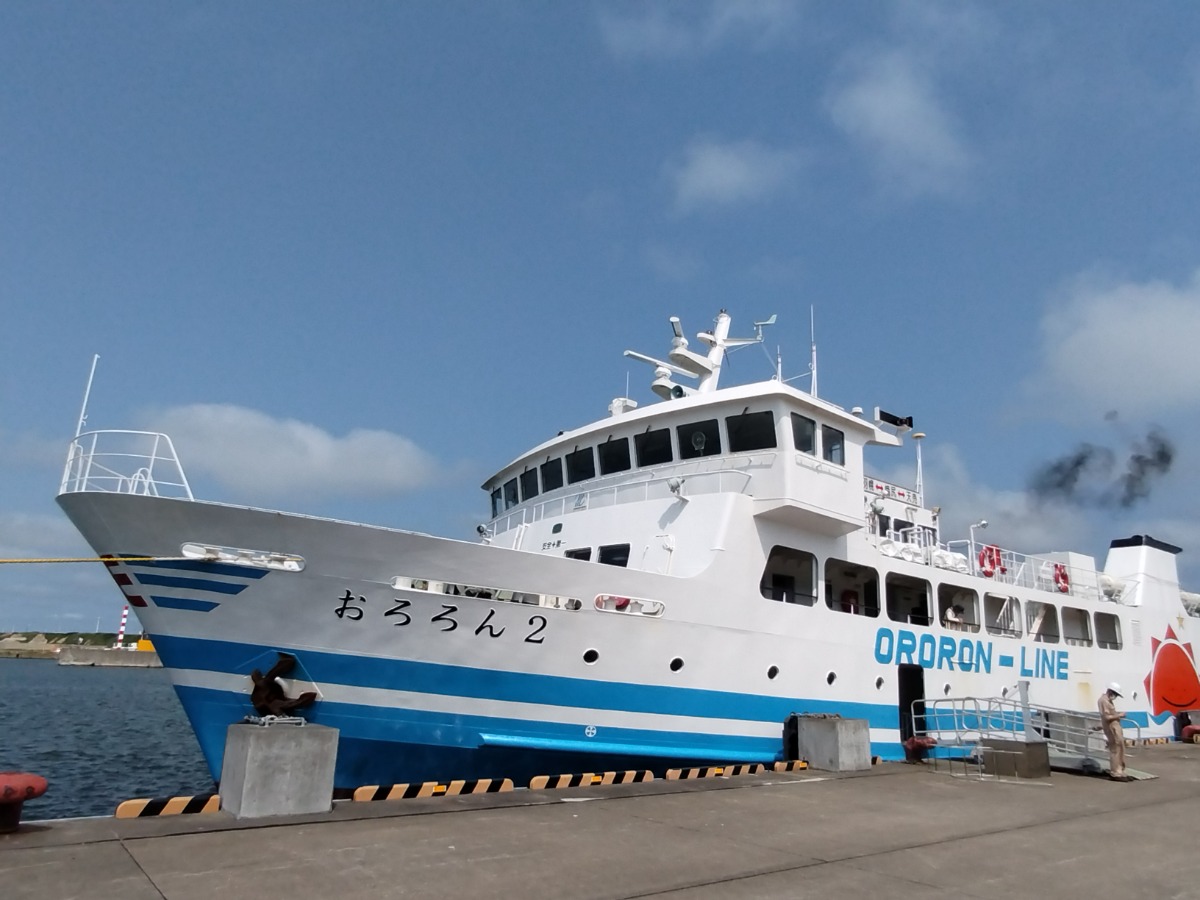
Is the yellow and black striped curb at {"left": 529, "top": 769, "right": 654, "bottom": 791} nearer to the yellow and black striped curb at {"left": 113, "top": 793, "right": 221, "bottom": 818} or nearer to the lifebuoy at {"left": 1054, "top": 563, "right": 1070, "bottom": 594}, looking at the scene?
the yellow and black striped curb at {"left": 113, "top": 793, "right": 221, "bottom": 818}

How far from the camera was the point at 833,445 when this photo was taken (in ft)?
46.8

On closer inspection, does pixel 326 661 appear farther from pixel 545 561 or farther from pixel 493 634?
pixel 545 561

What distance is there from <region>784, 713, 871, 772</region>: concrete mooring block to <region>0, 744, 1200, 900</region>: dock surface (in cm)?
210

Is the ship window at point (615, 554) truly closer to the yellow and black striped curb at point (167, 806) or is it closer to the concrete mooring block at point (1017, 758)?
the concrete mooring block at point (1017, 758)

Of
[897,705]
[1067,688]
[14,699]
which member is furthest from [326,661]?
[14,699]

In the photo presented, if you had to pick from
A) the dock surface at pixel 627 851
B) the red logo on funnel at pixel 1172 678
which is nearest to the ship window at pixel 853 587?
the dock surface at pixel 627 851

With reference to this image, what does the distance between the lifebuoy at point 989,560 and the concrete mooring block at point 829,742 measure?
22.5ft

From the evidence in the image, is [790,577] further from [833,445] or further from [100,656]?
[100,656]

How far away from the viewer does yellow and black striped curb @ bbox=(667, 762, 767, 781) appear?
11.1 metres

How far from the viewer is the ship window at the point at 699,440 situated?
13.9 m

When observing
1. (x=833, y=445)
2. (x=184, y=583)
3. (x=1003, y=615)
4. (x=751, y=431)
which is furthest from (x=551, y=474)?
(x=1003, y=615)

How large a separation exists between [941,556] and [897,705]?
338cm

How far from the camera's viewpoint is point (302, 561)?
933cm

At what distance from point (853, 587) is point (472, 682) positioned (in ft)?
31.2
